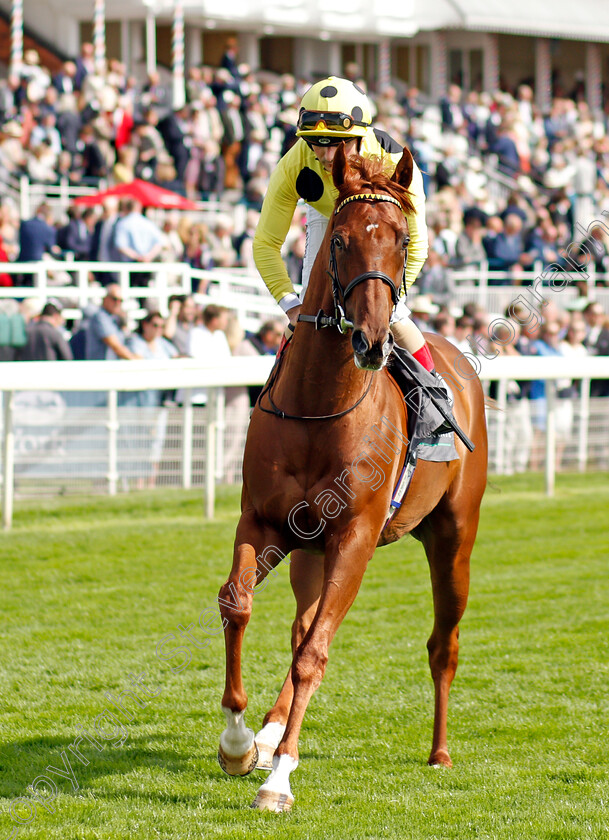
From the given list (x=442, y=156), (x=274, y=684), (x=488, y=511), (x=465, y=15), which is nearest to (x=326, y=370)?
(x=274, y=684)

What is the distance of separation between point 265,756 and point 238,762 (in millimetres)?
469

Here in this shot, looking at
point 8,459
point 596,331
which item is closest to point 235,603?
point 8,459

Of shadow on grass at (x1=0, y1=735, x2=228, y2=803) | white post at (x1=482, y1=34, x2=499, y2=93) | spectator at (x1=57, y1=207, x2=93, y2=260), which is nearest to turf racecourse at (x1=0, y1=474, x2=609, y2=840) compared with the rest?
shadow on grass at (x1=0, y1=735, x2=228, y2=803)

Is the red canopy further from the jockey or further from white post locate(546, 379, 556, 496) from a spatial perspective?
the jockey

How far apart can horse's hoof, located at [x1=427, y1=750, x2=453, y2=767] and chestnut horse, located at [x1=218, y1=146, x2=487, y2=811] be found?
63 centimetres

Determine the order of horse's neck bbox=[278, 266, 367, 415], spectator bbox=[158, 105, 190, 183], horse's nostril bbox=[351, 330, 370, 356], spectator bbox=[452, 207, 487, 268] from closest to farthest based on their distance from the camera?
1. horse's nostril bbox=[351, 330, 370, 356]
2. horse's neck bbox=[278, 266, 367, 415]
3. spectator bbox=[452, 207, 487, 268]
4. spectator bbox=[158, 105, 190, 183]

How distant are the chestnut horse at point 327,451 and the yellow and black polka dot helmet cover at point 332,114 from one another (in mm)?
286

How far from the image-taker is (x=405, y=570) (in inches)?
329

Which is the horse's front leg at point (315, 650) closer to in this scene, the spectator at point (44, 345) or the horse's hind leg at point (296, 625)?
the horse's hind leg at point (296, 625)

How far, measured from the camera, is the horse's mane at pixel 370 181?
13.3 feet

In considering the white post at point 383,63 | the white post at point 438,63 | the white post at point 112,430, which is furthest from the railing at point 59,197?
the white post at point 438,63

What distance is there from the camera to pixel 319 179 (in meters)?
4.52

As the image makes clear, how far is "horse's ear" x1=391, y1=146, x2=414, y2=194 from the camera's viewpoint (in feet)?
13.5

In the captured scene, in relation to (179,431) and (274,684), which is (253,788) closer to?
(274,684)
